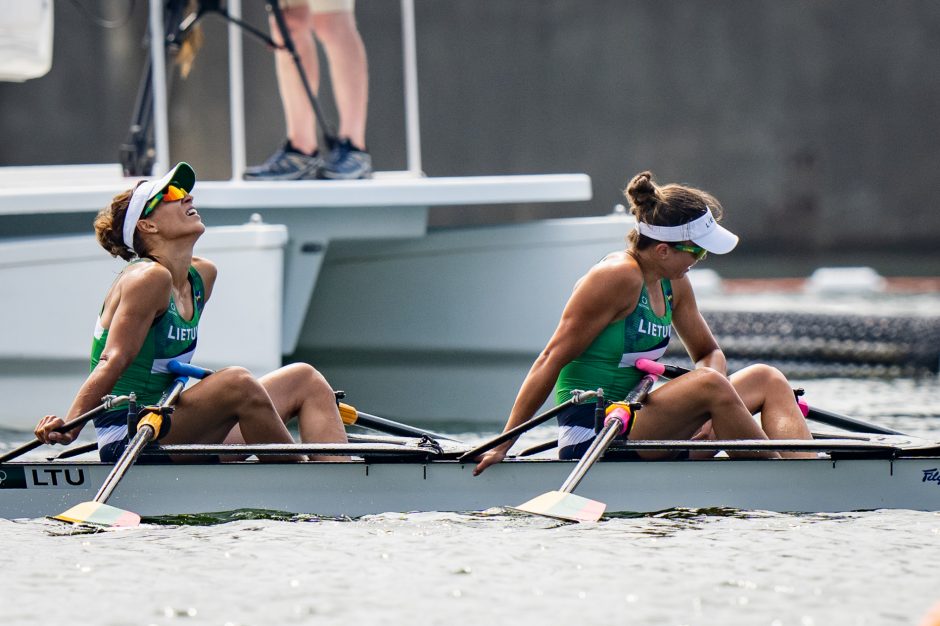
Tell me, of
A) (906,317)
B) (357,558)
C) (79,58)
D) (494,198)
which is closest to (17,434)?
(494,198)

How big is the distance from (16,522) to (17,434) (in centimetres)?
240

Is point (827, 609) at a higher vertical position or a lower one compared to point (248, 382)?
lower

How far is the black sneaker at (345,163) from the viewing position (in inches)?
306

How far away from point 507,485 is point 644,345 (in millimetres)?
663

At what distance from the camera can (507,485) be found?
16.2 feet

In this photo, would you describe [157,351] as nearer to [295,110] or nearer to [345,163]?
[345,163]

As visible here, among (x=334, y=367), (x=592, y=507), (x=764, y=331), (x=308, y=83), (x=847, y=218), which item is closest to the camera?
(x=592, y=507)

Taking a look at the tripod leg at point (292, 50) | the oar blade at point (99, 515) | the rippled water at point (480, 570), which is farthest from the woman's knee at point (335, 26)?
the oar blade at point (99, 515)

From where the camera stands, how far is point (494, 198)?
24.7ft

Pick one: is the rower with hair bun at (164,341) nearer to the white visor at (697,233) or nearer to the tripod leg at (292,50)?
the white visor at (697,233)

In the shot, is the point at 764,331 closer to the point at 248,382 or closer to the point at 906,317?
the point at 906,317

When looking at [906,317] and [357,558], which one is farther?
[906,317]

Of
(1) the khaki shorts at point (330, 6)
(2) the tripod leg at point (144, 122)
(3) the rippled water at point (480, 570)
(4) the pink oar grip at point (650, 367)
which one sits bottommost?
(3) the rippled water at point (480, 570)

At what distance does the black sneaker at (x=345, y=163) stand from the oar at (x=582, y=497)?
130 inches
